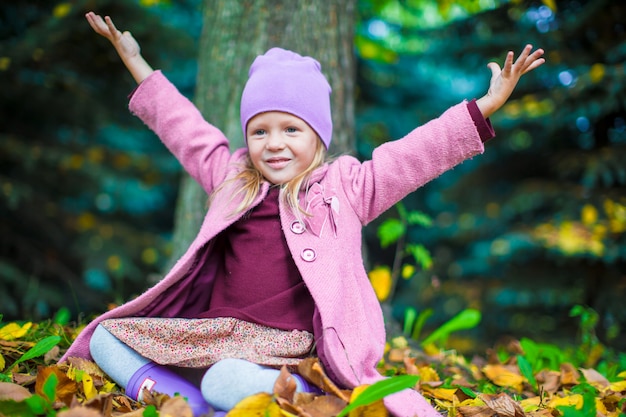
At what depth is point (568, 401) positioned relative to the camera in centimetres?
216

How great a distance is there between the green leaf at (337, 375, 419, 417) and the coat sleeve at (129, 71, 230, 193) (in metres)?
1.14

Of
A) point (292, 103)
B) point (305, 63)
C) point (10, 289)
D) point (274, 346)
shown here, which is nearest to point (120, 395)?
point (274, 346)

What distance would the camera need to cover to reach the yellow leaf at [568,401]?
214 centimetres

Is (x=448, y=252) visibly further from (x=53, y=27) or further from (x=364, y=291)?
(x=364, y=291)

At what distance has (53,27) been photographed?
4.75m

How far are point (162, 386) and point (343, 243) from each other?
31.9 inches

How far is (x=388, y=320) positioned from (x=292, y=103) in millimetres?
1520

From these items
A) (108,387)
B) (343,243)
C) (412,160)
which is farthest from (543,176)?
(108,387)

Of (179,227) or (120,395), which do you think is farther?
(179,227)

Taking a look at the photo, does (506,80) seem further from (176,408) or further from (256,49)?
(176,408)

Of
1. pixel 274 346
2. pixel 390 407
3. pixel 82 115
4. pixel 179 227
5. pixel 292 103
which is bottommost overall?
pixel 390 407

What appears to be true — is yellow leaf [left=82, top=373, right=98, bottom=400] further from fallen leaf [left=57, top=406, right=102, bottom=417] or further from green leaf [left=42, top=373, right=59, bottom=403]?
fallen leaf [left=57, top=406, right=102, bottom=417]

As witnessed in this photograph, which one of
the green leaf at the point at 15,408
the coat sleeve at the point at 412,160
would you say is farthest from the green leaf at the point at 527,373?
the green leaf at the point at 15,408

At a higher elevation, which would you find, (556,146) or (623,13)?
(623,13)
